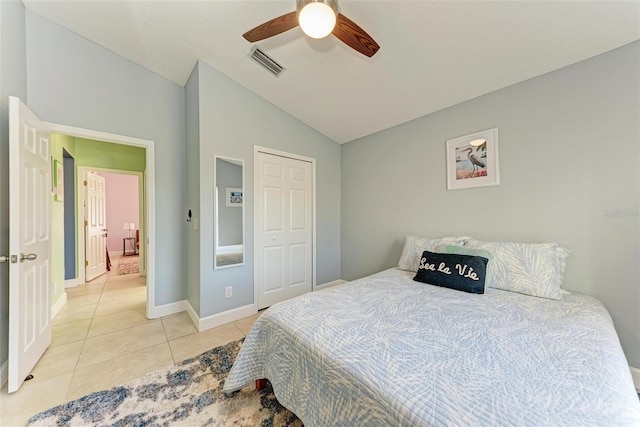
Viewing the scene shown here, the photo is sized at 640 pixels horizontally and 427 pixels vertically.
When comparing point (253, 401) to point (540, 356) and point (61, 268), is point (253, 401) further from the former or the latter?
point (61, 268)

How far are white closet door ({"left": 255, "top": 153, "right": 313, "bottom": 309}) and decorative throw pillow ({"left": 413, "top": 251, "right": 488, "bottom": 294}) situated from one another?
173 centimetres

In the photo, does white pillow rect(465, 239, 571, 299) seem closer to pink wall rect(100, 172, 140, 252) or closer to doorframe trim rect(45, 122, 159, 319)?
doorframe trim rect(45, 122, 159, 319)

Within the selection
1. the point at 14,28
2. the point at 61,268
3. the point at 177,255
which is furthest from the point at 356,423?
the point at 61,268

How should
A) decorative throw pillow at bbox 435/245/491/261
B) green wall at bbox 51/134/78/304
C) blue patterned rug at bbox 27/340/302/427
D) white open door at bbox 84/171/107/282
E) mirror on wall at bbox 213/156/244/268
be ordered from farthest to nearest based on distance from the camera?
white open door at bbox 84/171/107/282
green wall at bbox 51/134/78/304
mirror on wall at bbox 213/156/244/268
decorative throw pillow at bbox 435/245/491/261
blue patterned rug at bbox 27/340/302/427

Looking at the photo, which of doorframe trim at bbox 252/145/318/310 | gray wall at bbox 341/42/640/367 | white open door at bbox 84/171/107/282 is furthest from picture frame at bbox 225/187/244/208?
white open door at bbox 84/171/107/282

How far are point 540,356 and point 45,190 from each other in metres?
3.64

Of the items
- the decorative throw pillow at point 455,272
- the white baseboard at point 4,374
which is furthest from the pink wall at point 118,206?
the decorative throw pillow at point 455,272

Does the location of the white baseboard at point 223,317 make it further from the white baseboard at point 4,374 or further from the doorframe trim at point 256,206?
the white baseboard at point 4,374

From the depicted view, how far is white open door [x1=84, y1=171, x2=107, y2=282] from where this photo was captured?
4.08 metres

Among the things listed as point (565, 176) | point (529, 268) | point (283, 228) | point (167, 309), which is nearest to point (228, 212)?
point (283, 228)

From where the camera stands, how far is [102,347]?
7.09ft

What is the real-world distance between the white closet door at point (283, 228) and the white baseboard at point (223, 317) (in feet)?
0.54

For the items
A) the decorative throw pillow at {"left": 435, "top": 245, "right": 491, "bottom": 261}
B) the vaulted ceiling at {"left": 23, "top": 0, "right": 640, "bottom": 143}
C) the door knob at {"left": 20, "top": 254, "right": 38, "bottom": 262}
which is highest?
the vaulted ceiling at {"left": 23, "top": 0, "right": 640, "bottom": 143}

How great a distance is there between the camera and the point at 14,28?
1930mm
